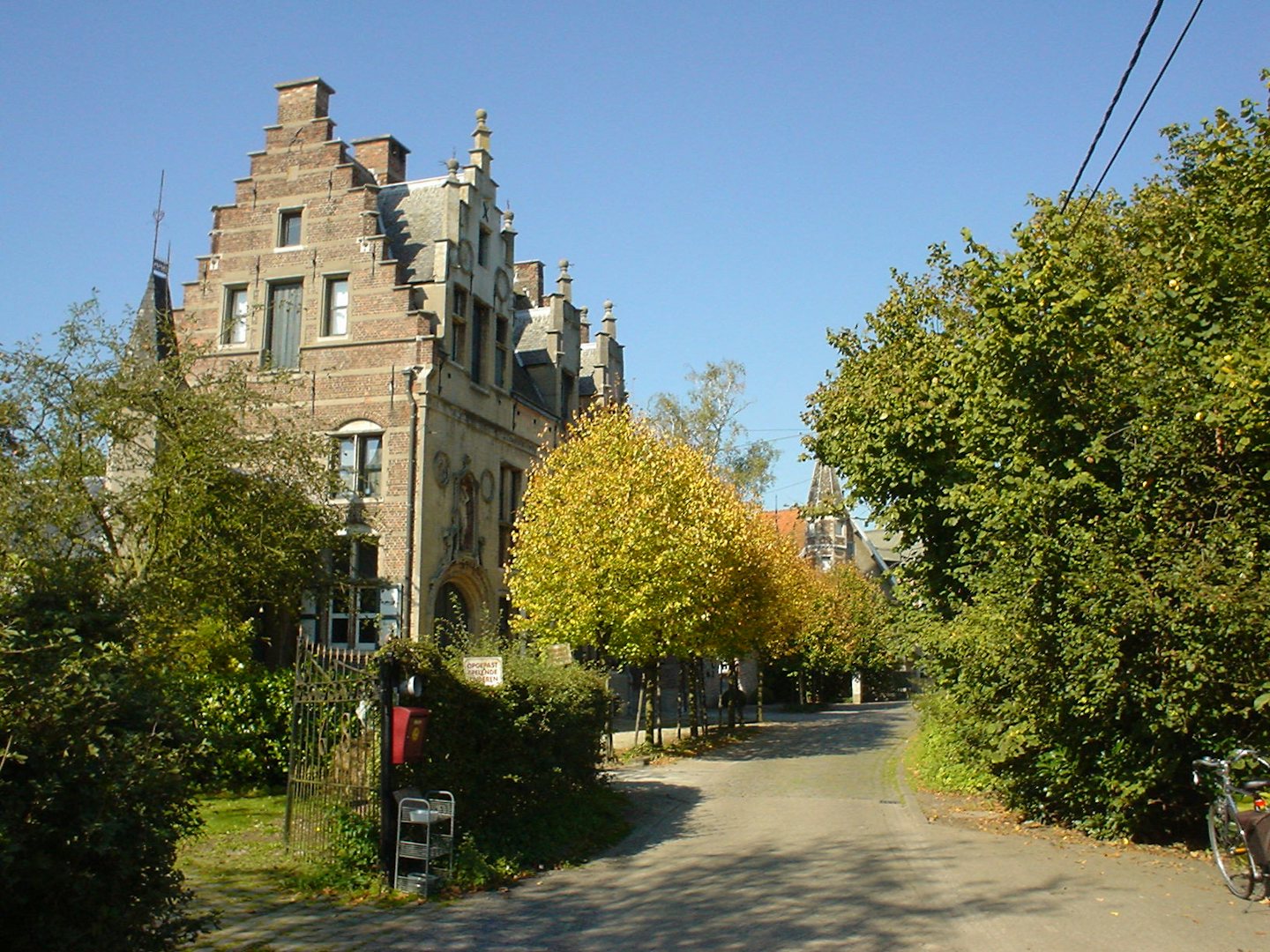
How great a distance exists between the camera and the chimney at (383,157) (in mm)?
31141

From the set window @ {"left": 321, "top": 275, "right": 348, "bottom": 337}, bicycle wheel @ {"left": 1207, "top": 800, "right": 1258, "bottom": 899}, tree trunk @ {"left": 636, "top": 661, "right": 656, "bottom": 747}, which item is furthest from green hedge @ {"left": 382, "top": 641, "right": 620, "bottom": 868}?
window @ {"left": 321, "top": 275, "right": 348, "bottom": 337}

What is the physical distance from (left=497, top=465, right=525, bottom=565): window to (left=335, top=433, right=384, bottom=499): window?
169 inches

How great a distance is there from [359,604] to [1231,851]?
66.3ft

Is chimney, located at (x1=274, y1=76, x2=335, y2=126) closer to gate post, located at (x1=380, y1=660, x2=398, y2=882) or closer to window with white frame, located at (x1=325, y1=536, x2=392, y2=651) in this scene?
window with white frame, located at (x1=325, y1=536, x2=392, y2=651)

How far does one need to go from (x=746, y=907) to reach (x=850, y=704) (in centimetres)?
4369

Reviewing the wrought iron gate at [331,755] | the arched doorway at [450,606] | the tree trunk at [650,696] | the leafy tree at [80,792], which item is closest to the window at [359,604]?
the arched doorway at [450,606]

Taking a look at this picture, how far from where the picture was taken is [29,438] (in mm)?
17531

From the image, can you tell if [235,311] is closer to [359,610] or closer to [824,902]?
[359,610]

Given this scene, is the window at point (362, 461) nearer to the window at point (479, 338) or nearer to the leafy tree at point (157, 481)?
the window at point (479, 338)

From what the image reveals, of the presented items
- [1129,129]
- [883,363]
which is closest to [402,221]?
[883,363]

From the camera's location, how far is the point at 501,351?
30703 mm

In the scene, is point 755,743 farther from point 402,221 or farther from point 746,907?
point 746,907

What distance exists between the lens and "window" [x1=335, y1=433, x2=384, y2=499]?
26.4 metres

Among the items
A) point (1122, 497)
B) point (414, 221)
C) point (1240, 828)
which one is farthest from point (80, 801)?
point (414, 221)
